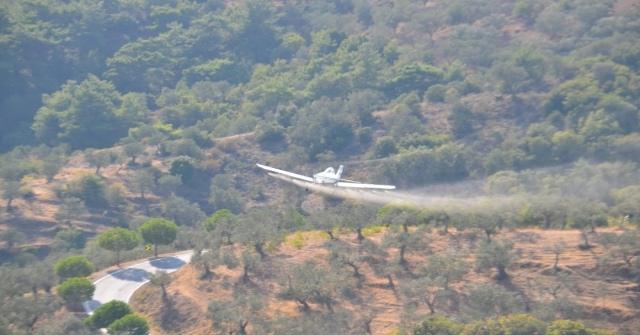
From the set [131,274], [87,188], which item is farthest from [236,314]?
[87,188]

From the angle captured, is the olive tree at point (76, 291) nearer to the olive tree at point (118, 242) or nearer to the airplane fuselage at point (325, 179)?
the olive tree at point (118, 242)

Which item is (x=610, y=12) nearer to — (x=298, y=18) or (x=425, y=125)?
(x=425, y=125)

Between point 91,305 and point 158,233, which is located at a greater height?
point 158,233

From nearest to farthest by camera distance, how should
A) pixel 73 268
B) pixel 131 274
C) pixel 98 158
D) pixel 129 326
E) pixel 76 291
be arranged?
pixel 129 326
pixel 76 291
pixel 73 268
pixel 131 274
pixel 98 158

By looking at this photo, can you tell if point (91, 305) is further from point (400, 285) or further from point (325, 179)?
point (400, 285)

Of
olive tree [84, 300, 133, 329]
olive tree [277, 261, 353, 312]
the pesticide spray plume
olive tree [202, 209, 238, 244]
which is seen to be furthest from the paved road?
olive tree [277, 261, 353, 312]

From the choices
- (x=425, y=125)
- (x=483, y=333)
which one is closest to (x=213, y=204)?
(x=425, y=125)
